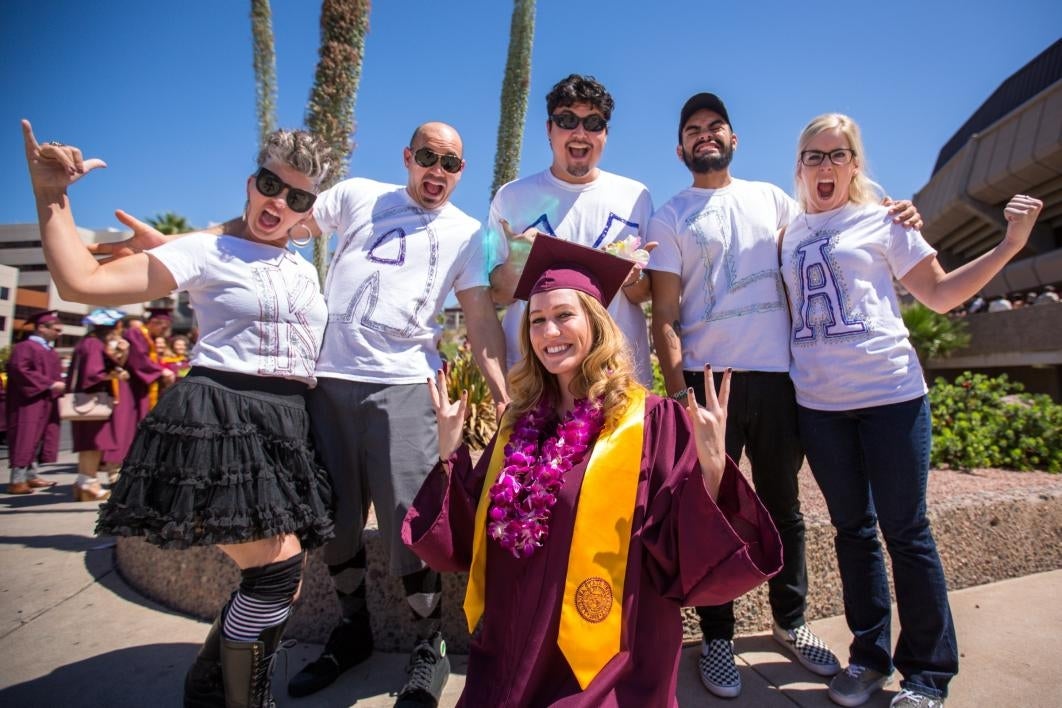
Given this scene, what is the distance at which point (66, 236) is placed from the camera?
6.00ft

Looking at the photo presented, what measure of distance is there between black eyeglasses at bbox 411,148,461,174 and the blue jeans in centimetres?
196

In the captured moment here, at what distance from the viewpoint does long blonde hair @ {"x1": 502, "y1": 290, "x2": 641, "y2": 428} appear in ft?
6.65

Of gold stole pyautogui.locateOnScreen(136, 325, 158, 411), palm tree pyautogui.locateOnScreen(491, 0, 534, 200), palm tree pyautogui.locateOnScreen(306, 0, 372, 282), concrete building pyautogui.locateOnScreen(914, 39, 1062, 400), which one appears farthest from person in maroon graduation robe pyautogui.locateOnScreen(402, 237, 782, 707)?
concrete building pyautogui.locateOnScreen(914, 39, 1062, 400)

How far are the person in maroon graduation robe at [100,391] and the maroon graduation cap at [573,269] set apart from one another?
6138mm

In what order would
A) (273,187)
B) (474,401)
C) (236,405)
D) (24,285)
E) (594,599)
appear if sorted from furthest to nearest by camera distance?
(24,285), (474,401), (273,187), (236,405), (594,599)

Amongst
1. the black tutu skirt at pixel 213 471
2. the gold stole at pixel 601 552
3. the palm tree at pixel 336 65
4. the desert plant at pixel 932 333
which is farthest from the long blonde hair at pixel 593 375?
the desert plant at pixel 932 333

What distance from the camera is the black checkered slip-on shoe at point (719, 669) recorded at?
249cm

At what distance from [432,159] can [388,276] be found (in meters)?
0.58

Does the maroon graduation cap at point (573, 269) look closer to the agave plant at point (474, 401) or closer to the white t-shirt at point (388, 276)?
the white t-shirt at point (388, 276)

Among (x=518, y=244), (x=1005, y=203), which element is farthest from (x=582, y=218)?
(x=1005, y=203)

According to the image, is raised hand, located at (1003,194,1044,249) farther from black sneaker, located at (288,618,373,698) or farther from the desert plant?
the desert plant

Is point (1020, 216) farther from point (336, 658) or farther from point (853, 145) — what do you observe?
point (336, 658)

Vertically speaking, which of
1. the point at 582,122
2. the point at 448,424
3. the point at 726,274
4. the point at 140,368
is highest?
the point at 582,122

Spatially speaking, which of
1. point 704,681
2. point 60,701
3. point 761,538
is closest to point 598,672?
point 761,538
